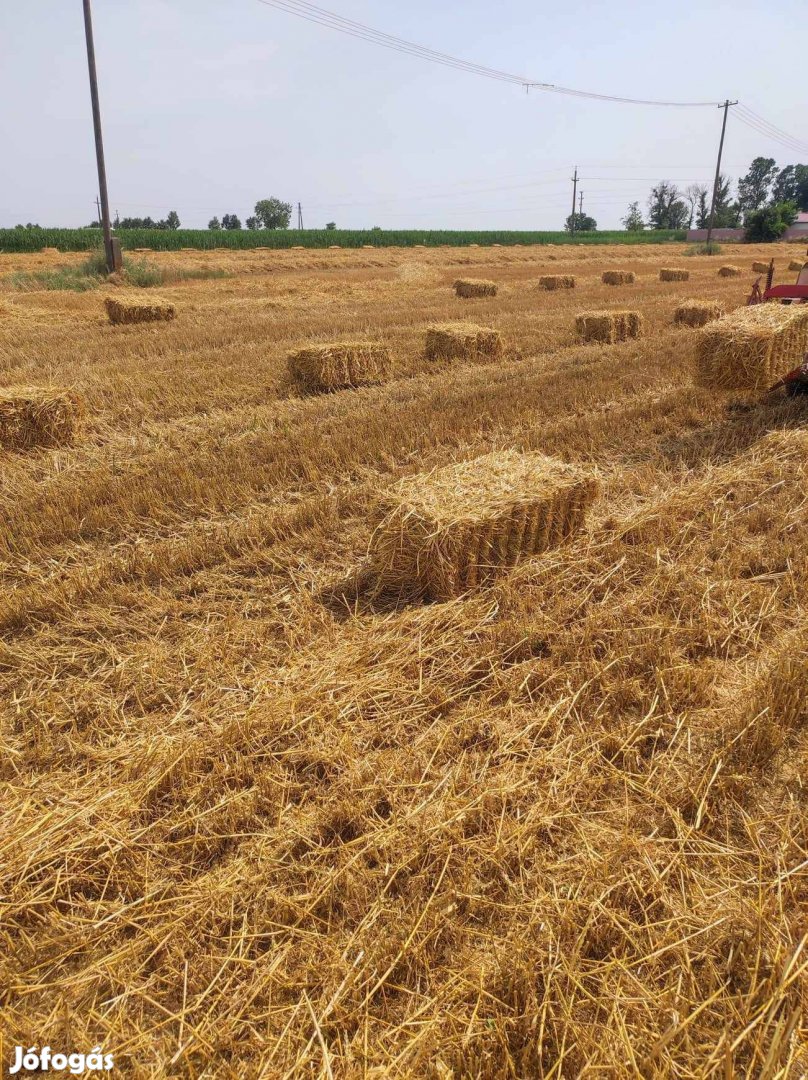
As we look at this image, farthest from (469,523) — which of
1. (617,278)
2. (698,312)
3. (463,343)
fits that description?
(617,278)

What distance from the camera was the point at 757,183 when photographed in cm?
13075

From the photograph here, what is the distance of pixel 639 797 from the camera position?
290 centimetres

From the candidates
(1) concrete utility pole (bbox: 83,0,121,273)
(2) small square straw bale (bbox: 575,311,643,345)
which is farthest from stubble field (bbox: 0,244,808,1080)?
(1) concrete utility pole (bbox: 83,0,121,273)

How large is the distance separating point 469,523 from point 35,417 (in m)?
5.52

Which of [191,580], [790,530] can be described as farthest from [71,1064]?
[790,530]

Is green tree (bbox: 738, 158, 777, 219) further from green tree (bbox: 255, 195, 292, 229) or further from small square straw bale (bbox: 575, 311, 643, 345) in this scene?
small square straw bale (bbox: 575, 311, 643, 345)

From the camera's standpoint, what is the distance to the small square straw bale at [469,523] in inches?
173

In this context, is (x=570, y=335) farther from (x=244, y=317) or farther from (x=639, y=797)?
(x=639, y=797)

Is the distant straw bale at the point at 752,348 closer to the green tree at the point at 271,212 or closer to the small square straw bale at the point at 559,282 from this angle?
the small square straw bale at the point at 559,282

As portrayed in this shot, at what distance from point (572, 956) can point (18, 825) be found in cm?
222

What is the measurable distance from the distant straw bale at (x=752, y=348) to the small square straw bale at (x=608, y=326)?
5.12 metres

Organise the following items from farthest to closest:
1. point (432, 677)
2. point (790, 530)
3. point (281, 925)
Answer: point (790, 530)
point (432, 677)
point (281, 925)

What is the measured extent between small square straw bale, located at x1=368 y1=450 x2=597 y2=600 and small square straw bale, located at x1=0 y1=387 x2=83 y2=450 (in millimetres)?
4698

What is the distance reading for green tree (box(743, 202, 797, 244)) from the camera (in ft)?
203
